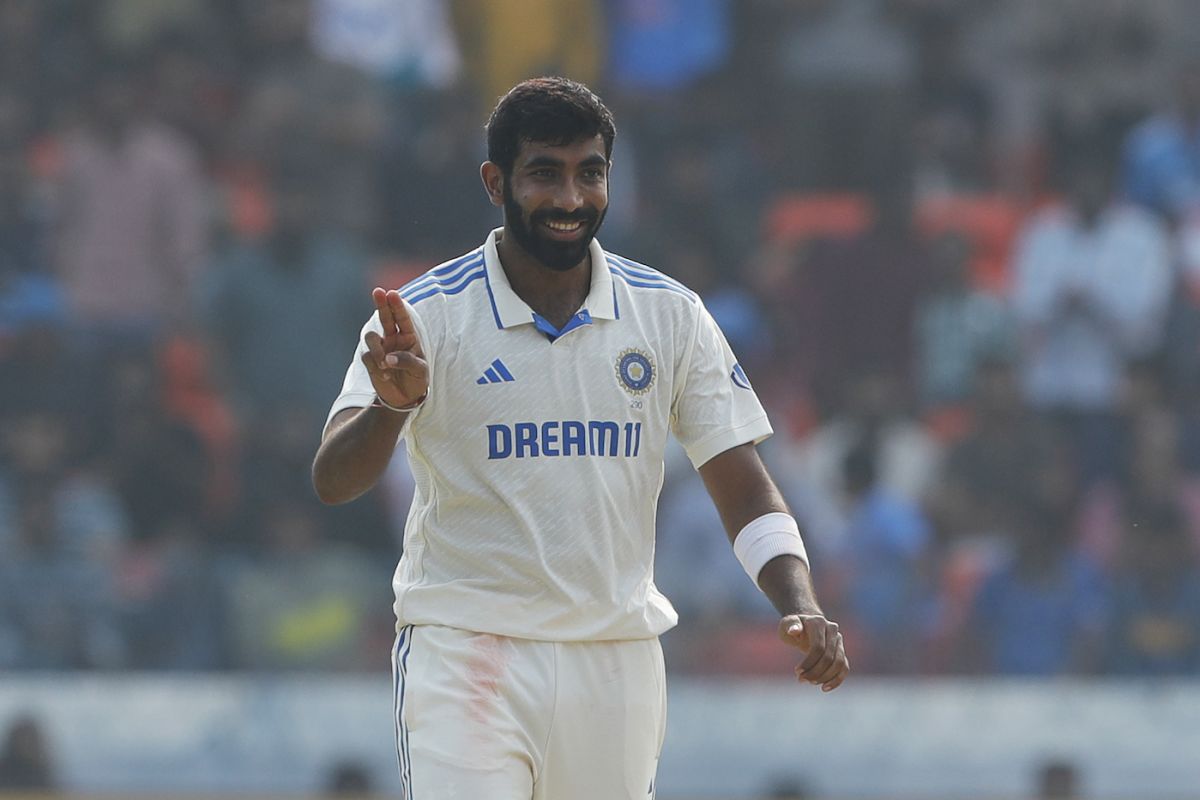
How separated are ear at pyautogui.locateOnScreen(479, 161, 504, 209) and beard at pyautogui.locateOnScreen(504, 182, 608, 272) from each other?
0.02 metres

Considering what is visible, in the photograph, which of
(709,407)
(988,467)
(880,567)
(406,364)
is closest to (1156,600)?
(988,467)

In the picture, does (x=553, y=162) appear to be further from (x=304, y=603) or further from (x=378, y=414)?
(x=304, y=603)

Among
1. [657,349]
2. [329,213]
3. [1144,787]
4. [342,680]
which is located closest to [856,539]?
[1144,787]

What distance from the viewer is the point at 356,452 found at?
374cm

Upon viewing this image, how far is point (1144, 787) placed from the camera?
895 cm

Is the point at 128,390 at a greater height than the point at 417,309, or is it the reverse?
the point at 128,390

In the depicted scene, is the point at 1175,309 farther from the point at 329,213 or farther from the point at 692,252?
the point at 329,213

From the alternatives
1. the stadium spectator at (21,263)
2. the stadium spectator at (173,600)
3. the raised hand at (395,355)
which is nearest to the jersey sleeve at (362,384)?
the raised hand at (395,355)

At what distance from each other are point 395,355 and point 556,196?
1.62 ft

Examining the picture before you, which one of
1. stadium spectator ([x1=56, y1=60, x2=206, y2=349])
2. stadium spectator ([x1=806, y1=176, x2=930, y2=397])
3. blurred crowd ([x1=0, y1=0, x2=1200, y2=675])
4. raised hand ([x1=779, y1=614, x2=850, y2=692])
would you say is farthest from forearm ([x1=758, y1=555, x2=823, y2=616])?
stadium spectator ([x1=56, y1=60, x2=206, y2=349])

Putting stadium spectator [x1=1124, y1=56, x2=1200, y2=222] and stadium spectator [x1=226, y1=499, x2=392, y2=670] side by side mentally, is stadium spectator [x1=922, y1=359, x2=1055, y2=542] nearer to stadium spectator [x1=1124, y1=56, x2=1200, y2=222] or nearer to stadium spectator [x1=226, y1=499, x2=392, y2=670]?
stadium spectator [x1=1124, y1=56, x2=1200, y2=222]

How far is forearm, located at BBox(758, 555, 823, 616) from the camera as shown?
12.6 ft

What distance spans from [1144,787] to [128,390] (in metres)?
5.00

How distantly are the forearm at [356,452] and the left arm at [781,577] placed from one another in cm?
67
